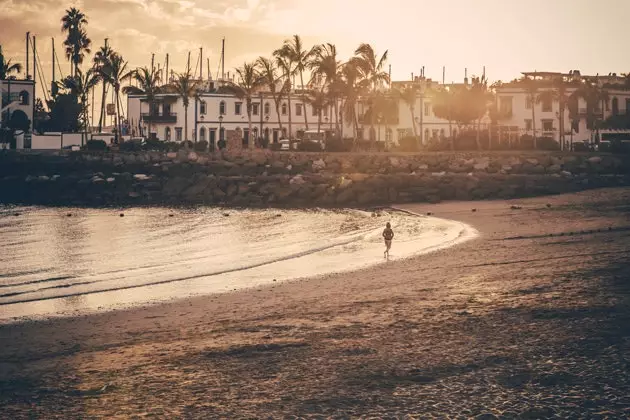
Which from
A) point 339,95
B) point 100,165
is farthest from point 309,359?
point 339,95

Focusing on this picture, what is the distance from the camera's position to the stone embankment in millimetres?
51772

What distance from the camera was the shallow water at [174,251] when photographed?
19.5m

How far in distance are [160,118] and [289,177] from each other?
49.3m

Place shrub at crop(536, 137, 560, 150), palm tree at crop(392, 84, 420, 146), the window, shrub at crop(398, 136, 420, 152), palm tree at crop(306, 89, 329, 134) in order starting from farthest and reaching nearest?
palm tree at crop(392, 84, 420, 146), the window, palm tree at crop(306, 89, 329, 134), shrub at crop(398, 136, 420, 152), shrub at crop(536, 137, 560, 150)

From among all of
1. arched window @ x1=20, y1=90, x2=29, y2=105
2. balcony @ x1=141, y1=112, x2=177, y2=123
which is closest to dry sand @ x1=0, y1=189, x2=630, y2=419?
arched window @ x1=20, y1=90, x2=29, y2=105

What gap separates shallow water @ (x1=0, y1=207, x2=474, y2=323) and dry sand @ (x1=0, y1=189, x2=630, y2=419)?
97.2 inches

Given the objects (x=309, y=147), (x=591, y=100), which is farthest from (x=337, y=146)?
(x=591, y=100)

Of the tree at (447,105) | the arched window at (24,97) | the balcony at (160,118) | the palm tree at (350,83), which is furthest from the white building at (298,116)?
the arched window at (24,97)

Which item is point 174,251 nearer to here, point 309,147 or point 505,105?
point 309,147

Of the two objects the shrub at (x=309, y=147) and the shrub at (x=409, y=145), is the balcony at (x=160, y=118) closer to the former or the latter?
the shrub at (x=309, y=147)

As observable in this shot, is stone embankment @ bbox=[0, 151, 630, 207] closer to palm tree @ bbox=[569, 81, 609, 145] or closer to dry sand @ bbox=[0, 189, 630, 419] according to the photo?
palm tree @ bbox=[569, 81, 609, 145]

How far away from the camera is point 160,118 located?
10300 centimetres

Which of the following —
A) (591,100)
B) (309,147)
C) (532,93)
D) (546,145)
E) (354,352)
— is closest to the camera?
(354,352)

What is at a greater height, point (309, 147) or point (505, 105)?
point (505, 105)
